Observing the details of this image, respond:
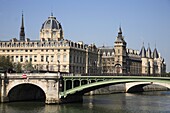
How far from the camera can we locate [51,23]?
119438 millimetres

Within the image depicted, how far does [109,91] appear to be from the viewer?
321 ft

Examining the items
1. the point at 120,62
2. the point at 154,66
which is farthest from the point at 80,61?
the point at 154,66

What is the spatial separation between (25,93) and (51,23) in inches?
2074

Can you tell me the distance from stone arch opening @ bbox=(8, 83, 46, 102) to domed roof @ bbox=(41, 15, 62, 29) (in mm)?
49173

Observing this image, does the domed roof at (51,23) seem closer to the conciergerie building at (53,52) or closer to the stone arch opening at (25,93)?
the conciergerie building at (53,52)

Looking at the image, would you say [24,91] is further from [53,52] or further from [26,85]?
[53,52]

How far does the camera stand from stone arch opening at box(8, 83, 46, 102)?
6588 cm

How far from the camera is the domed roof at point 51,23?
391 ft

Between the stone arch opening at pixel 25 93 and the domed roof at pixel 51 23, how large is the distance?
4917 centimetres

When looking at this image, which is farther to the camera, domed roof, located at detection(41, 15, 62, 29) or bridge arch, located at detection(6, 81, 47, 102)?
domed roof, located at detection(41, 15, 62, 29)

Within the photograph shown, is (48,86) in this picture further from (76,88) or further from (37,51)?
(37,51)

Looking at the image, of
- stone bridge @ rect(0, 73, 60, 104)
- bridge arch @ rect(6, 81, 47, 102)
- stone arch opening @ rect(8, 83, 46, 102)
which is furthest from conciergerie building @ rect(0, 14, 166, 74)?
stone bridge @ rect(0, 73, 60, 104)

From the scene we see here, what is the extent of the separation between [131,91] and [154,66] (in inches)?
3148

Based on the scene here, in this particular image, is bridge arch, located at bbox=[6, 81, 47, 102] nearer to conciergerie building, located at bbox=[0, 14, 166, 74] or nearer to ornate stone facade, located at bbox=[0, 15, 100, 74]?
conciergerie building, located at bbox=[0, 14, 166, 74]
